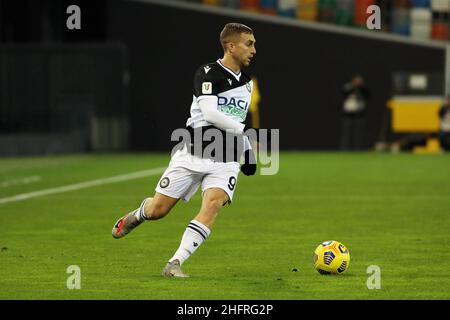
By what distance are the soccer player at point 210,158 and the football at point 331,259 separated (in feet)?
3.06

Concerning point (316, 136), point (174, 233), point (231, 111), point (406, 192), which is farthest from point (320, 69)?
point (231, 111)

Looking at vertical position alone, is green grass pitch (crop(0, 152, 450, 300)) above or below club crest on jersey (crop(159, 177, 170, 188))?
below

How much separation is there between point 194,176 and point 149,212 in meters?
0.59

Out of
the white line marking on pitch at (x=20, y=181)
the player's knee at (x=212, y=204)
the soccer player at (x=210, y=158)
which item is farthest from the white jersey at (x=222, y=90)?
the white line marking on pitch at (x=20, y=181)

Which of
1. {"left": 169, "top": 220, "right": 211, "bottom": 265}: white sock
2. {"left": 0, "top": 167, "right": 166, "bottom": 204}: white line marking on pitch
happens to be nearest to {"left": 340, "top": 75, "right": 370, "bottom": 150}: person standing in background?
{"left": 0, "top": 167, "right": 166, "bottom": 204}: white line marking on pitch

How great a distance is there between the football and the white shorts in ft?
3.04

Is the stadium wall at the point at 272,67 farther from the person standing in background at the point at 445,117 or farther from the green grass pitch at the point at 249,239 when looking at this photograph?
the green grass pitch at the point at 249,239

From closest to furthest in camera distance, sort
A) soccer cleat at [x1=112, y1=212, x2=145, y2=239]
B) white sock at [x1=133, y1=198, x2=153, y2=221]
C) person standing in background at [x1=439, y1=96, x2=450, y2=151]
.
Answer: white sock at [x1=133, y1=198, x2=153, y2=221], soccer cleat at [x1=112, y1=212, x2=145, y2=239], person standing in background at [x1=439, y1=96, x2=450, y2=151]

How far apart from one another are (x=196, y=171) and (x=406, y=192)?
10.8m

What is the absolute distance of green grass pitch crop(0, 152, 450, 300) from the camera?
31.7ft

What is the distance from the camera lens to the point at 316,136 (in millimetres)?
36844

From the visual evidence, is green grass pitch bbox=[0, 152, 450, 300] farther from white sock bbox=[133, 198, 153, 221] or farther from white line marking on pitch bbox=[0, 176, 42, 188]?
white sock bbox=[133, 198, 153, 221]

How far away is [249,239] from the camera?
13.7 m

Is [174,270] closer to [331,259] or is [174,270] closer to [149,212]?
[149,212]
